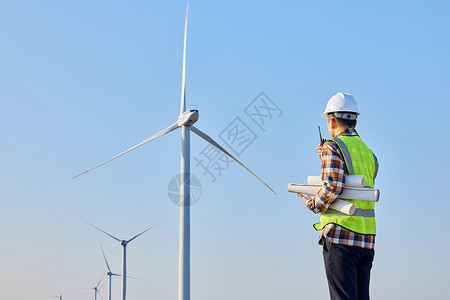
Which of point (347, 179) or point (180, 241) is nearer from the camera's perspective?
point (347, 179)

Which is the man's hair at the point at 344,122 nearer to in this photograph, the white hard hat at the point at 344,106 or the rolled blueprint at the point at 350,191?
the white hard hat at the point at 344,106

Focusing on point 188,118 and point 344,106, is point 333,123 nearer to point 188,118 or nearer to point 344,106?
point 344,106

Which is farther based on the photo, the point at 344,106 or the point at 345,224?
the point at 344,106

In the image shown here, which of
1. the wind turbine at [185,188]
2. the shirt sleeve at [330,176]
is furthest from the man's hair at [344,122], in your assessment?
the wind turbine at [185,188]

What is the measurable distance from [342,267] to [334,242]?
32 cm

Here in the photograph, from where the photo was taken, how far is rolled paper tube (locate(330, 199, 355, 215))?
714 cm

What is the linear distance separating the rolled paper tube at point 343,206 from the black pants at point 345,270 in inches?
17.2

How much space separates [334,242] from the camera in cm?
724

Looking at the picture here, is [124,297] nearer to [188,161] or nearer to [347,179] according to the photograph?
[188,161]

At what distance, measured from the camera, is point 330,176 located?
23.9 ft

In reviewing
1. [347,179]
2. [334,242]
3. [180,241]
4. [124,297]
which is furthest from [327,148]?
[124,297]

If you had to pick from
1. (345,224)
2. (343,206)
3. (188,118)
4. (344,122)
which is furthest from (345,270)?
(188,118)

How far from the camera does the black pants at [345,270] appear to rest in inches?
281

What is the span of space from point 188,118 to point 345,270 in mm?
24846
